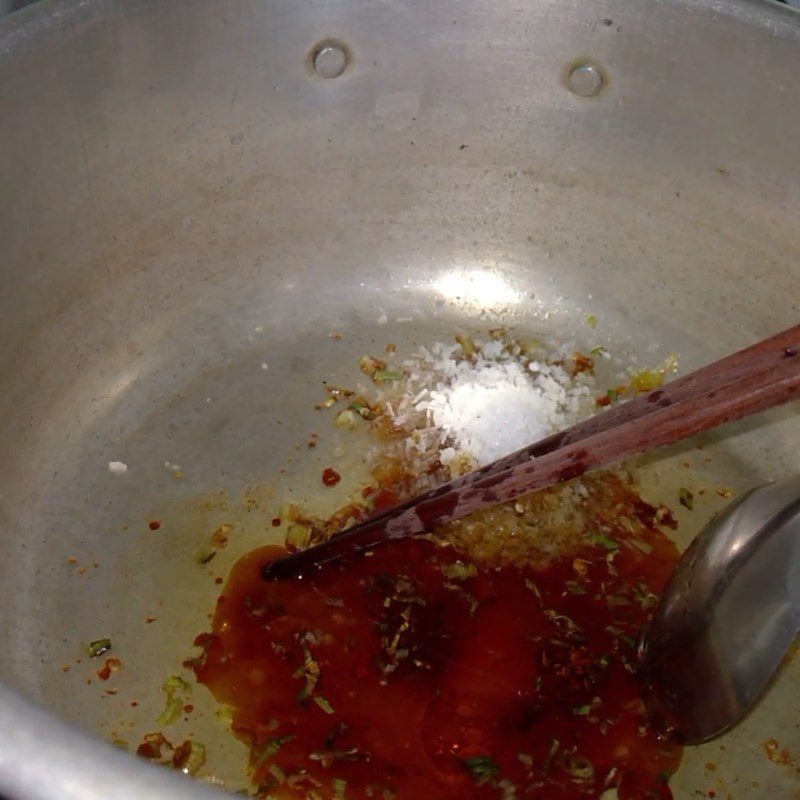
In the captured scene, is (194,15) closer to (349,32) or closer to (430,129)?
(349,32)

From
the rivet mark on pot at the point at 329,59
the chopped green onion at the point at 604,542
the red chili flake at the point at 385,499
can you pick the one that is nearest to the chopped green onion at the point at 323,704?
the red chili flake at the point at 385,499

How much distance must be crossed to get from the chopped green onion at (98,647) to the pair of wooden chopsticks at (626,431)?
28 centimetres

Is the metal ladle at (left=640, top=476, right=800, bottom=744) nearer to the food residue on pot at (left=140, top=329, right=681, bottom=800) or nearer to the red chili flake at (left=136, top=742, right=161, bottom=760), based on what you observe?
the food residue on pot at (left=140, top=329, right=681, bottom=800)

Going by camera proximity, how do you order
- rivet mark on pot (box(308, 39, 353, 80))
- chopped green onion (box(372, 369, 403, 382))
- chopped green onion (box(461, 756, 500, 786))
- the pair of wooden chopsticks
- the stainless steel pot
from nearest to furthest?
the pair of wooden chopsticks < chopped green onion (box(461, 756, 500, 786)) < the stainless steel pot < rivet mark on pot (box(308, 39, 353, 80)) < chopped green onion (box(372, 369, 403, 382))

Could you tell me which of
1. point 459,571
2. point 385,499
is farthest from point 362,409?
point 459,571

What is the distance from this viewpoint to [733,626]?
37.4 inches

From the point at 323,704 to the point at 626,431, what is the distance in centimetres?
44

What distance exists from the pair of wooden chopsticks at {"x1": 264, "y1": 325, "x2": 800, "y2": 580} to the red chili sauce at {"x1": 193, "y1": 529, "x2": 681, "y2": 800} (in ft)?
0.29

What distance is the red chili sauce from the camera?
94 centimetres

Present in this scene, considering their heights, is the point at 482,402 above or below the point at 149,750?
above

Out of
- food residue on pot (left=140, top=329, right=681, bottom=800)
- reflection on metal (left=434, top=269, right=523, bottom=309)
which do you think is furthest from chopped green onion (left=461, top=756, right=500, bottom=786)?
reflection on metal (left=434, top=269, right=523, bottom=309)

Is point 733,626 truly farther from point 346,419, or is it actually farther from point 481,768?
point 346,419

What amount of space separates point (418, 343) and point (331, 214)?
9.1 inches

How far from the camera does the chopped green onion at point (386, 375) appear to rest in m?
1.29
